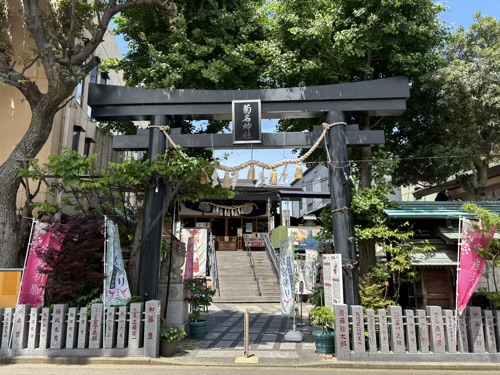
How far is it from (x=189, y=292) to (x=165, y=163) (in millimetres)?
4138

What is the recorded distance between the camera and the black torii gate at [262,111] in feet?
32.2

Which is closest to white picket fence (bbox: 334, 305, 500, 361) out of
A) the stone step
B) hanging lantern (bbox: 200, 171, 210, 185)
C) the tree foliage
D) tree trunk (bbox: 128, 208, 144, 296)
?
hanging lantern (bbox: 200, 171, 210, 185)

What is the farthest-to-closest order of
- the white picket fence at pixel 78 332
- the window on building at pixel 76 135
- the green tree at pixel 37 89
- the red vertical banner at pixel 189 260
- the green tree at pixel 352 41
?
the window on building at pixel 76 135 → the red vertical banner at pixel 189 260 → the green tree at pixel 352 41 → the green tree at pixel 37 89 → the white picket fence at pixel 78 332

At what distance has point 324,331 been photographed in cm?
896

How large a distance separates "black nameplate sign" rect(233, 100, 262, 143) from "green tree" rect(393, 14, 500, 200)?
5251 millimetres

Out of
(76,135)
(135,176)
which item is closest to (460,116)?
(135,176)

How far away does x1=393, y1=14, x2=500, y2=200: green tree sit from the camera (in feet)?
38.7

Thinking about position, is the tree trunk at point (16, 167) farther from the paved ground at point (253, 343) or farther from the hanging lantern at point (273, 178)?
the hanging lantern at point (273, 178)

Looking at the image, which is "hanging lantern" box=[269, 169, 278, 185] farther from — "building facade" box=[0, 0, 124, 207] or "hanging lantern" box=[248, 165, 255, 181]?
"building facade" box=[0, 0, 124, 207]

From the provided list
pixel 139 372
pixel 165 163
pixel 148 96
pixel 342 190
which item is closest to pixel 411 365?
pixel 342 190

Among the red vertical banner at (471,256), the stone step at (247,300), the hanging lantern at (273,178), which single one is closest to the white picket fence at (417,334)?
the red vertical banner at (471,256)

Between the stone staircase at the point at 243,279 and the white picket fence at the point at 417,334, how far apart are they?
10764mm

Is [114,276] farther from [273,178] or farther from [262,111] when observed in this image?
[262,111]

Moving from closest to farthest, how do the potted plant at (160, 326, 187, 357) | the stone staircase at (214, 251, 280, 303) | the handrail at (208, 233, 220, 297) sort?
the potted plant at (160, 326, 187, 357), the stone staircase at (214, 251, 280, 303), the handrail at (208, 233, 220, 297)
